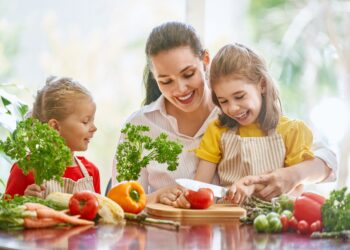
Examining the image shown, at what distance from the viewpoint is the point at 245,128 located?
3.69 metres

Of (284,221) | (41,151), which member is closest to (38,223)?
(41,151)

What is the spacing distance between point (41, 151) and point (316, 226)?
101cm

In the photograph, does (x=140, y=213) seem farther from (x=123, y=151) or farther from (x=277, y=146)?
(x=277, y=146)

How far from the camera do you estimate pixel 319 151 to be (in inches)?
146

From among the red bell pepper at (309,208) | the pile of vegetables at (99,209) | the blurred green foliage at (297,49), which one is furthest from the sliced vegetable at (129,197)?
the blurred green foliage at (297,49)

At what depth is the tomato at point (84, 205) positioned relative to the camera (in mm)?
3016

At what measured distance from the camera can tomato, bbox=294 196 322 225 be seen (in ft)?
9.62

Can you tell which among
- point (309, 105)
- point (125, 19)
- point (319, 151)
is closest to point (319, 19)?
point (309, 105)

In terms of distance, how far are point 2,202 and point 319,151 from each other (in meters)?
1.42

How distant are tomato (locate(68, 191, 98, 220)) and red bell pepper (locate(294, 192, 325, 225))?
2.27 ft

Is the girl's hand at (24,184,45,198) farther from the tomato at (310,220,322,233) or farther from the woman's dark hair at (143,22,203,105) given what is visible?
the tomato at (310,220,322,233)

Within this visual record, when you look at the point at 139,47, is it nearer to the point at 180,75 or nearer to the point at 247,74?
the point at 180,75

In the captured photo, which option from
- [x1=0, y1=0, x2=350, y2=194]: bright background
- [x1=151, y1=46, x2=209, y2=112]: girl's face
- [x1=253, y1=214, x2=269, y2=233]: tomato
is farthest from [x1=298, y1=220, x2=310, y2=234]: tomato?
[x1=0, y1=0, x2=350, y2=194]: bright background

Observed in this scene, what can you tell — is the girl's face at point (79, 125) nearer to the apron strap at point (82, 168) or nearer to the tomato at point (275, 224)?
the apron strap at point (82, 168)
